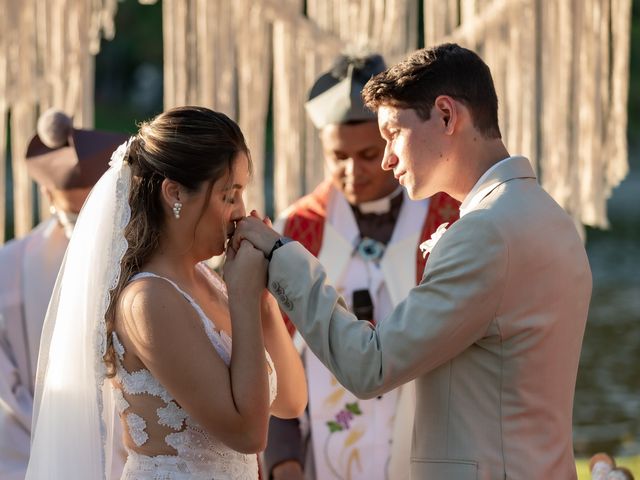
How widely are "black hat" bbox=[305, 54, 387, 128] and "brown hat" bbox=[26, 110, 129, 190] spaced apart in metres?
0.61

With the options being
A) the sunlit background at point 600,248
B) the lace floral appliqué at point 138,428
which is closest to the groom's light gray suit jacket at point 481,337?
the lace floral appliqué at point 138,428

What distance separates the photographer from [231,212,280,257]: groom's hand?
242cm

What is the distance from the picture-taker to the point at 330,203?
377 centimetres

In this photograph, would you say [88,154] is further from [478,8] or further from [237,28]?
[478,8]

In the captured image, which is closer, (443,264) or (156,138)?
(443,264)

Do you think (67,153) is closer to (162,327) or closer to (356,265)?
(356,265)

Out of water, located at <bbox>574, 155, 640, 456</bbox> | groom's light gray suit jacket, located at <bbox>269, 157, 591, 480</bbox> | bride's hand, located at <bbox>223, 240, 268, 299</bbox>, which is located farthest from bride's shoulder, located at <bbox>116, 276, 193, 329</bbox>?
water, located at <bbox>574, 155, 640, 456</bbox>

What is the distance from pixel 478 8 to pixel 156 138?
6.77ft

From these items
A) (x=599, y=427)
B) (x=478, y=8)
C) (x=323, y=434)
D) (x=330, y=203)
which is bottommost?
(x=599, y=427)

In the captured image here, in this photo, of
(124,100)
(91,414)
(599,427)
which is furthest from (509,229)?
(124,100)

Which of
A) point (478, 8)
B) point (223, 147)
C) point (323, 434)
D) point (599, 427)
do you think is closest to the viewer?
point (223, 147)

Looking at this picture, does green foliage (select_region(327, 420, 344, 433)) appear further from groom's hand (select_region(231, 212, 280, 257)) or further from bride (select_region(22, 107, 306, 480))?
groom's hand (select_region(231, 212, 280, 257))

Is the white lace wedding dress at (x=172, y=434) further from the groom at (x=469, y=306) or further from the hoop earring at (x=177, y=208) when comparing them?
the groom at (x=469, y=306)

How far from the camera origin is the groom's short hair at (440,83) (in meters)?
2.36
